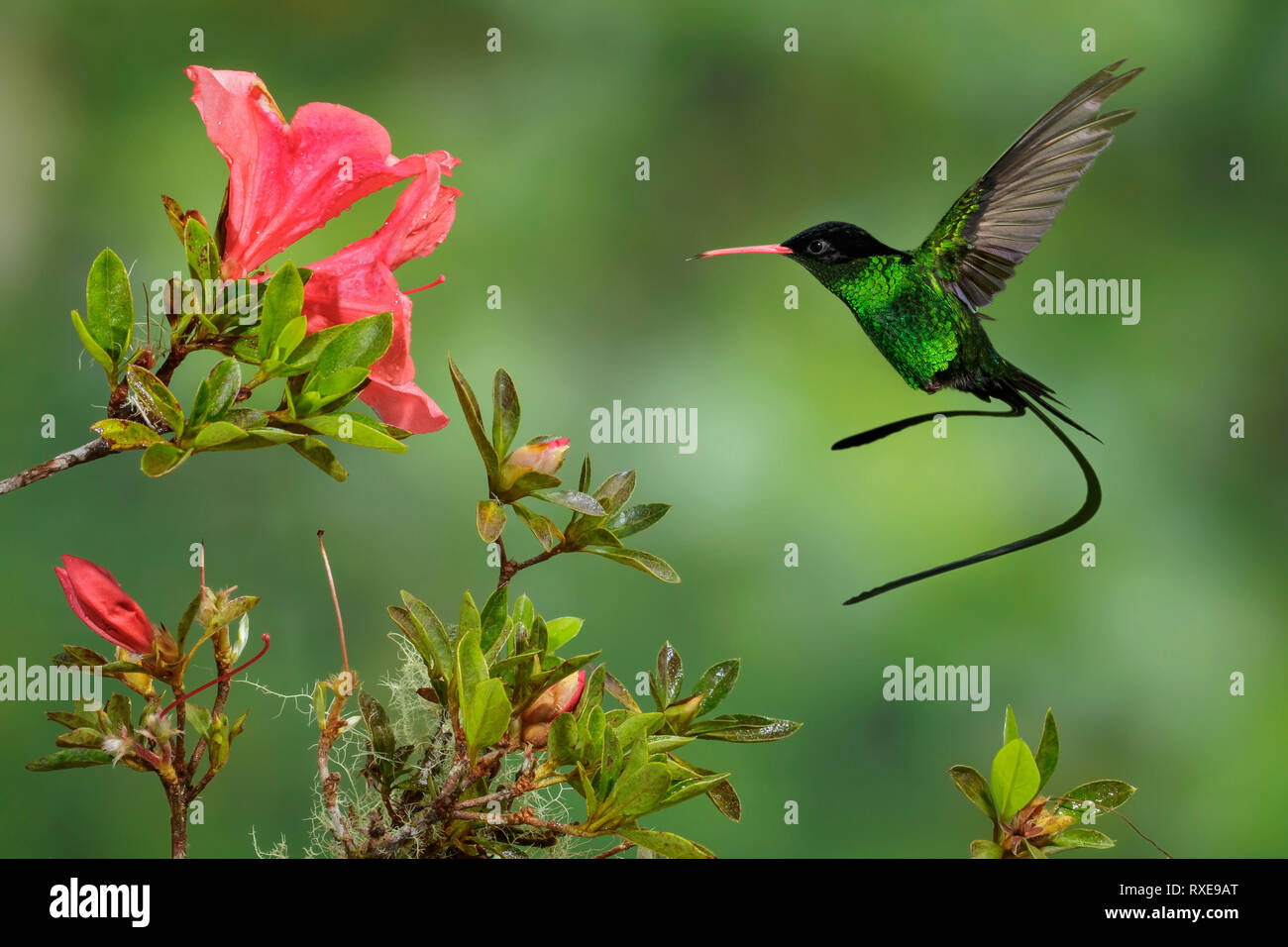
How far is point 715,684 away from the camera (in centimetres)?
52

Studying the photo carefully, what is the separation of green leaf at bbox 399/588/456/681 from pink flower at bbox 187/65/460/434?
73 mm

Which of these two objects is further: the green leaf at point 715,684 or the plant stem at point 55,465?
the green leaf at point 715,684

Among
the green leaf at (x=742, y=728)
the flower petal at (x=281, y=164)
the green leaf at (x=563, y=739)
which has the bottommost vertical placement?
the green leaf at (x=742, y=728)

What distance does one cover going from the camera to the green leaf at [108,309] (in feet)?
1.37

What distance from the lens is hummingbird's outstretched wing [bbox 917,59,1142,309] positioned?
756 millimetres

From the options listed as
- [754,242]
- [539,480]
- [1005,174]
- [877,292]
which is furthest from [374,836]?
[754,242]

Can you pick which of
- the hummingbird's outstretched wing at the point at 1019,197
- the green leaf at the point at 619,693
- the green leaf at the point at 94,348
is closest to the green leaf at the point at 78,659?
the green leaf at the point at 94,348

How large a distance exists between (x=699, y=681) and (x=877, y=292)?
14.7 inches

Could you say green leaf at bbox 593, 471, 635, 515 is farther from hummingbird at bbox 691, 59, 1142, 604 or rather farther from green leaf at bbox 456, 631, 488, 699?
hummingbird at bbox 691, 59, 1142, 604

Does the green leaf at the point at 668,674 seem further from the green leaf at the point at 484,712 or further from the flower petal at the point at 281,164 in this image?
the flower petal at the point at 281,164

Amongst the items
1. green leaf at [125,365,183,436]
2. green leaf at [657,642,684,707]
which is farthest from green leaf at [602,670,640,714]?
green leaf at [125,365,183,436]

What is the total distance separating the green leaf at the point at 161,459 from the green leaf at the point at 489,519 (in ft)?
0.39

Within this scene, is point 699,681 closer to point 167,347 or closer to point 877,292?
point 167,347

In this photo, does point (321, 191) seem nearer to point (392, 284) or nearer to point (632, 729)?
point (392, 284)
